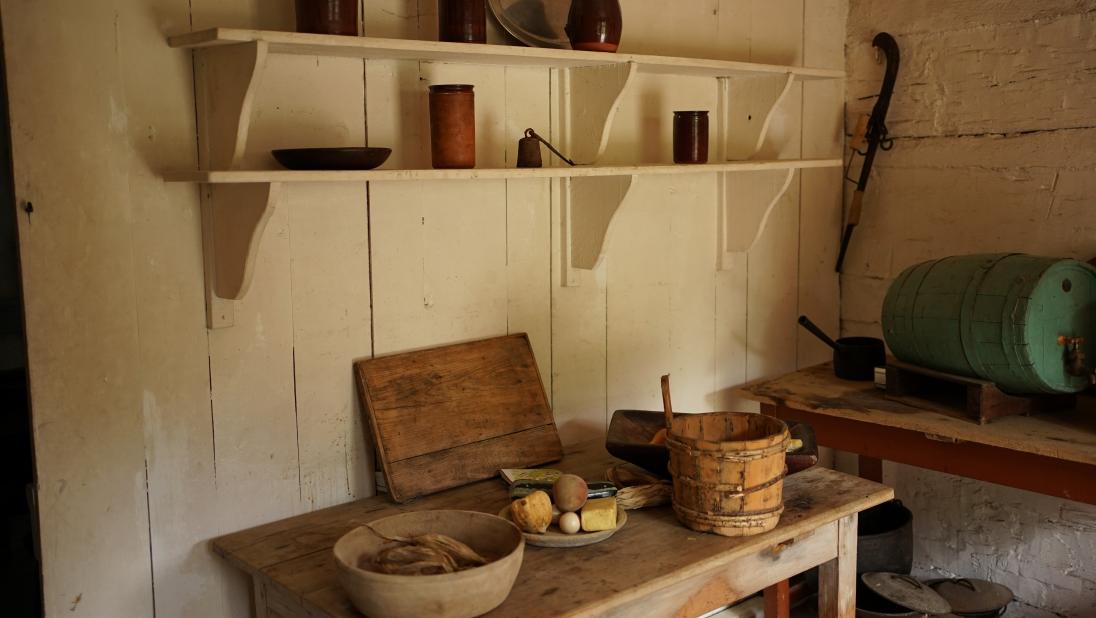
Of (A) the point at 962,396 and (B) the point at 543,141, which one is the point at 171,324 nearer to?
(B) the point at 543,141

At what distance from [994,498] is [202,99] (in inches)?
96.4

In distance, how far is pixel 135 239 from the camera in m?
1.83

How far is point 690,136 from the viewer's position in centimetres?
248

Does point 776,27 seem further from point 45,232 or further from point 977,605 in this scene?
point 45,232

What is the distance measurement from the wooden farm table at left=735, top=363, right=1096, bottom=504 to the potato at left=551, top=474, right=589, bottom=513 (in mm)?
961

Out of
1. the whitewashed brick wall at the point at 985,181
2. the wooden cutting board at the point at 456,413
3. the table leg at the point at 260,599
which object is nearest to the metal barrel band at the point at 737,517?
the wooden cutting board at the point at 456,413

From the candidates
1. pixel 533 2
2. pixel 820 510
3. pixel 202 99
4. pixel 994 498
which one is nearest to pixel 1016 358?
pixel 820 510

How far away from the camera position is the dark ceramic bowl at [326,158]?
5.88 ft

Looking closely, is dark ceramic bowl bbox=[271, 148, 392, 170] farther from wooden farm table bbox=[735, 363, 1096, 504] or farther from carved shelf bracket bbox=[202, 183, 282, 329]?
wooden farm table bbox=[735, 363, 1096, 504]

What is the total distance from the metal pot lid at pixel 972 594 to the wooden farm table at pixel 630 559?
73 centimetres

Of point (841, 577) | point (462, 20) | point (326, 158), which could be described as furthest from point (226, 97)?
point (841, 577)

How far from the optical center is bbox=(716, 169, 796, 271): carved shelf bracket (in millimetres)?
2760

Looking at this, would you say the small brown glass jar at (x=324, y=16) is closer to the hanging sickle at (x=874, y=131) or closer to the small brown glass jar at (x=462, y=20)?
the small brown glass jar at (x=462, y=20)

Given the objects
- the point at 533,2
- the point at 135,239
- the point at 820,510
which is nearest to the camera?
the point at 135,239
